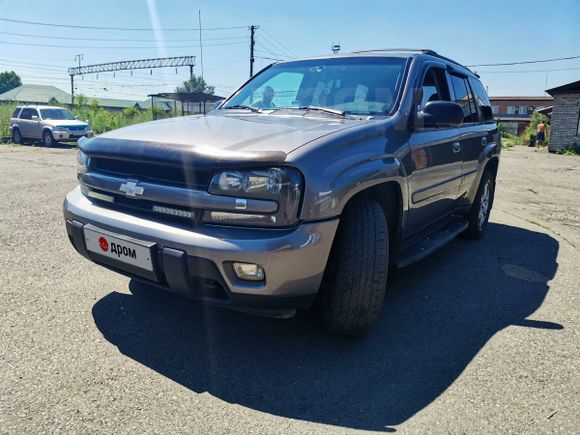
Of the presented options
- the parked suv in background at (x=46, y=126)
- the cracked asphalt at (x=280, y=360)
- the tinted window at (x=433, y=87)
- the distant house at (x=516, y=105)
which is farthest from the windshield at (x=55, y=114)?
the distant house at (x=516, y=105)

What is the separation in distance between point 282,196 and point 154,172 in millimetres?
763

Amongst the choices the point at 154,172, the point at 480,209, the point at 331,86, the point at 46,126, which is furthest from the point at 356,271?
the point at 46,126

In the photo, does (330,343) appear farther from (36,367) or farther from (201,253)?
(36,367)

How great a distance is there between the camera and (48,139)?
18.4 meters

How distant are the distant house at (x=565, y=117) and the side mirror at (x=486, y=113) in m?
18.3

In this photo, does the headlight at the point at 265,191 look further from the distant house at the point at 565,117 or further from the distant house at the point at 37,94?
the distant house at the point at 37,94

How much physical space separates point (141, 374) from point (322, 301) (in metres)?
1.00

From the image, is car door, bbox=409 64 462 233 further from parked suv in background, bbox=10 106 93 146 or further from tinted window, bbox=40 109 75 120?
tinted window, bbox=40 109 75 120

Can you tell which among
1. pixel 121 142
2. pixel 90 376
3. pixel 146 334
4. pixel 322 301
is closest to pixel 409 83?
pixel 322 301

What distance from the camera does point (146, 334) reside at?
263cm

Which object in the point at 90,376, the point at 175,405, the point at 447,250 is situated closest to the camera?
the point at 175,405

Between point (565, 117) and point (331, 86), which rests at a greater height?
point (331, 86)

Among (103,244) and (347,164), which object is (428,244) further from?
(103,244)

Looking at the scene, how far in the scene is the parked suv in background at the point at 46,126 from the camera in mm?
18250
